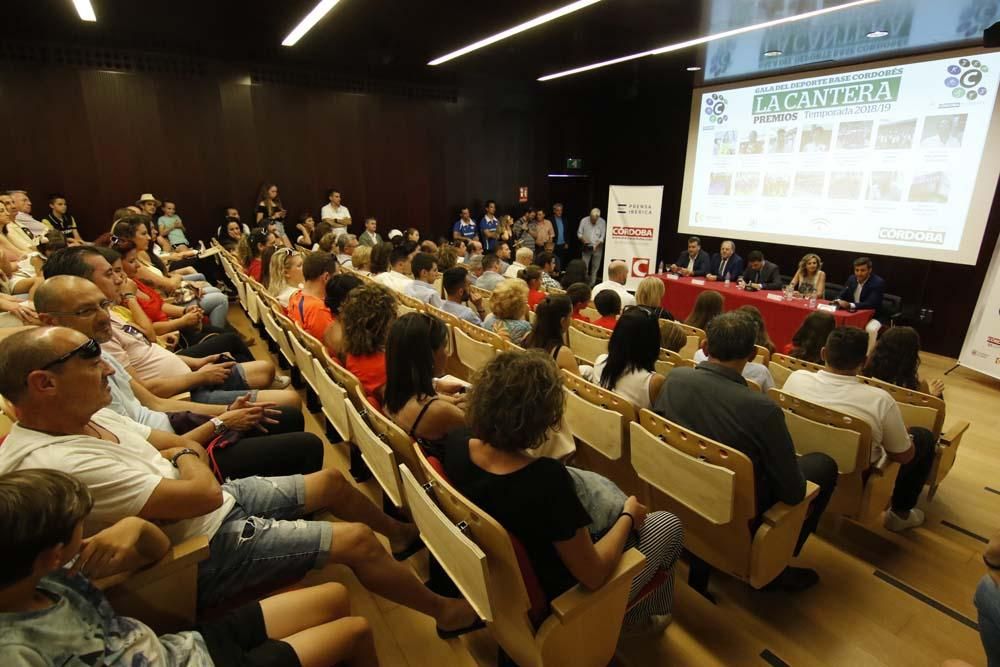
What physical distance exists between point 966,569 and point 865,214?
5215 millimetres

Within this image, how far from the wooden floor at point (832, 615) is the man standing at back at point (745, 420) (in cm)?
16

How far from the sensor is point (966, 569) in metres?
2.29

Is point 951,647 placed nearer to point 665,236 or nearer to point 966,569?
point 966,569

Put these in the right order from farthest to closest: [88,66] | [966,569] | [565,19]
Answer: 1. [88,66]
2. [565,19]
3. [966,569]

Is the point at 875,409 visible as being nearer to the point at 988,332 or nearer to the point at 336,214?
the point at 988,332

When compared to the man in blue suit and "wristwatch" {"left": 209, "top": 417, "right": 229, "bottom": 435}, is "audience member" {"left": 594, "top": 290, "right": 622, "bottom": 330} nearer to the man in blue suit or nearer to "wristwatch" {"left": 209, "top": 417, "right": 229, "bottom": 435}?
"wristwatch" {"left": 209, "top": 417, "right": 229, "bottom": 435}

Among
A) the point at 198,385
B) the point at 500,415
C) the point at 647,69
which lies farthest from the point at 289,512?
the point at 647,69

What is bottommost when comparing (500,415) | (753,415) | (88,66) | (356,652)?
(356,652)

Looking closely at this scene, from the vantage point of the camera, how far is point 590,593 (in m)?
1.36

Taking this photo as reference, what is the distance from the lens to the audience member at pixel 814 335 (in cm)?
311

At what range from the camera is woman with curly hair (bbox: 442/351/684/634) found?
4.21ft

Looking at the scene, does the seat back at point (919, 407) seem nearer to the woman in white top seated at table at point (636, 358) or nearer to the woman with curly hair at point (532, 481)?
the woman in white top seated at table at point (636, 358)

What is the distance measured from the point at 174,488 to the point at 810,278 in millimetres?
6528

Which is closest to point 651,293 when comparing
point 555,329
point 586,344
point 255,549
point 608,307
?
point 608,307
